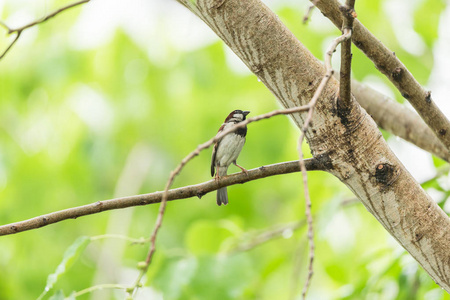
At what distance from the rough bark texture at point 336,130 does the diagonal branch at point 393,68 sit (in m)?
0.20

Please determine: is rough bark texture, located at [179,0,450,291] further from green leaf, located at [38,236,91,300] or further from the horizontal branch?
green leaf, located at [38,236,91,300]

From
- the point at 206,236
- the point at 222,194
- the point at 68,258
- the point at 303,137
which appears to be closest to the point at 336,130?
the point at 303,137

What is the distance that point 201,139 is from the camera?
566 cm

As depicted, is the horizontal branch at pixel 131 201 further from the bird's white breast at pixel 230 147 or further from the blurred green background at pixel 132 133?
the blurred green background at pixel 132 133

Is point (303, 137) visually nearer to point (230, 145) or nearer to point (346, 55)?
point (346, 55)

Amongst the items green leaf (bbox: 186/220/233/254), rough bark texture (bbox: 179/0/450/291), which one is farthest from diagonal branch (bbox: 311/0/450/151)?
green leaf (bbox: 186/220/233/254)

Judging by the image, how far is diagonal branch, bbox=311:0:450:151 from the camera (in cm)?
203

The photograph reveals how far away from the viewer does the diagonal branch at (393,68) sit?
6.67 feet

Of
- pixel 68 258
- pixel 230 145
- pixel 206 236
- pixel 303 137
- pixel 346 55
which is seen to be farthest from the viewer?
pixel 206 236

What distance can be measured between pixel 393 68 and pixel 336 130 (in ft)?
1.23

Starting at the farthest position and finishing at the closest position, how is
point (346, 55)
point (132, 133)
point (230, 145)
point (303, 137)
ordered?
point (132, 133) < point (230, 145) < point (346, 55) < point (303, 137)

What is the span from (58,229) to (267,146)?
293cm

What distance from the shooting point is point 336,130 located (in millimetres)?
1948

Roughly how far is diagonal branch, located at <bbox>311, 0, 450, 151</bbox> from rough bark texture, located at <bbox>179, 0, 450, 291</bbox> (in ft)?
0.65
